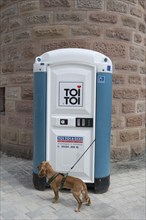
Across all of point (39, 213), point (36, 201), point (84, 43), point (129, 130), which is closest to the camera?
point (39, 213)

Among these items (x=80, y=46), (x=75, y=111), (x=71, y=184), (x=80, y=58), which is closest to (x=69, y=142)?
(x=75, y=111)

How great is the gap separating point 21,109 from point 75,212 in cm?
285

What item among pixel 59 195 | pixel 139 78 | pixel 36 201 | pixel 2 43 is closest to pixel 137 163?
pixel 139 78

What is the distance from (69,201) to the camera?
3480 mm

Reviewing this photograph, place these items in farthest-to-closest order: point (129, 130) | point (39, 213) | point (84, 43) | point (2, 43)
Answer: point (2, 43) < point (129, 130) < point (84, 43) < point (39, 213)

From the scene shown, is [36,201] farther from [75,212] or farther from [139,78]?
[139,78]

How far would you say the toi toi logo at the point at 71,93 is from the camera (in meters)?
3.59

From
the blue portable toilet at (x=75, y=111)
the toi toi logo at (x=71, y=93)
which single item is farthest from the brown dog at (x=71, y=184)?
the toi toi logo at (x=71, y=93)

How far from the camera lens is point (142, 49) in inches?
230

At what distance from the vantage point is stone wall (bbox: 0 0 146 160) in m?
5.18

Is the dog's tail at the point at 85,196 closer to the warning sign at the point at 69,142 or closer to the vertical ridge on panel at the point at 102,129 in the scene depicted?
the vertical ridge on panel at the point at 102,129

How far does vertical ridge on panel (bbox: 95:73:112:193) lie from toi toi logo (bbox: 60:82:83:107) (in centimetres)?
23

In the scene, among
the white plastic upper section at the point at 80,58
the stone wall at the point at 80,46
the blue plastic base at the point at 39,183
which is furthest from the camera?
the stone wall at the point at 80,46

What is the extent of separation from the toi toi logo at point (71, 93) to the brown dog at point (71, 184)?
83 cm
